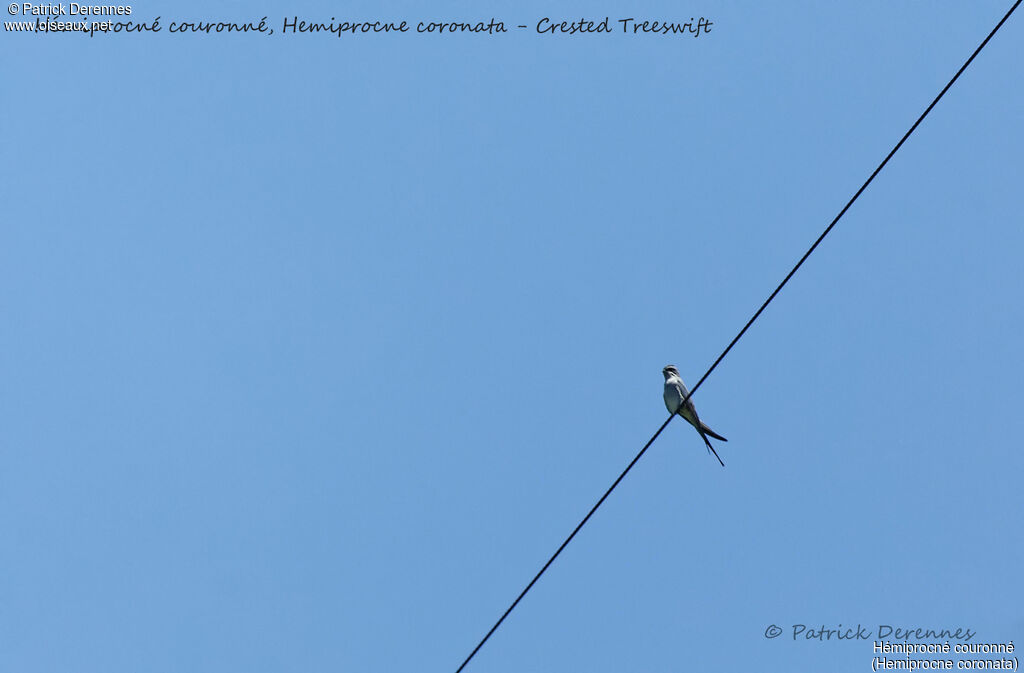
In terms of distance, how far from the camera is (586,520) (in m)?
6.27

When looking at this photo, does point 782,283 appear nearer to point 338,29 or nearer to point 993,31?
point 993,31

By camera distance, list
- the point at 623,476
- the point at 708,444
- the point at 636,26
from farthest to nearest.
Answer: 1. the point at 636,26
2. the point at 708,444
3. the point at 623,476

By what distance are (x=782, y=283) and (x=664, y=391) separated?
7472 mm

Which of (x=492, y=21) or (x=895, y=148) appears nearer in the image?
(x=895, y=148)


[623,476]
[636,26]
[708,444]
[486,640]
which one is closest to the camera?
[486,640]

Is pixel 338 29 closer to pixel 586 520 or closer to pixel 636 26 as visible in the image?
pixel 636 26

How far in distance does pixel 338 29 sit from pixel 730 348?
28.3ft

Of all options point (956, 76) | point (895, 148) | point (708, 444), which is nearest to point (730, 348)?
point (895, 148)

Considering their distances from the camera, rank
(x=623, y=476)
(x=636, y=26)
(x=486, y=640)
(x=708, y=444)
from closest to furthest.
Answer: (x=486, y=640)
(x=623, y=476)
(x=708, y=444)
(x=636, y=26)

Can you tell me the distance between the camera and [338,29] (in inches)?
543

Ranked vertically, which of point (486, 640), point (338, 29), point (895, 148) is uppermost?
point (338, 29)

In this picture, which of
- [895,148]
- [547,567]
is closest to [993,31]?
[895,148]

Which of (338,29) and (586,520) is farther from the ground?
(338,29)

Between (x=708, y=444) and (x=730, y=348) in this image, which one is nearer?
(x=730, y=348)
